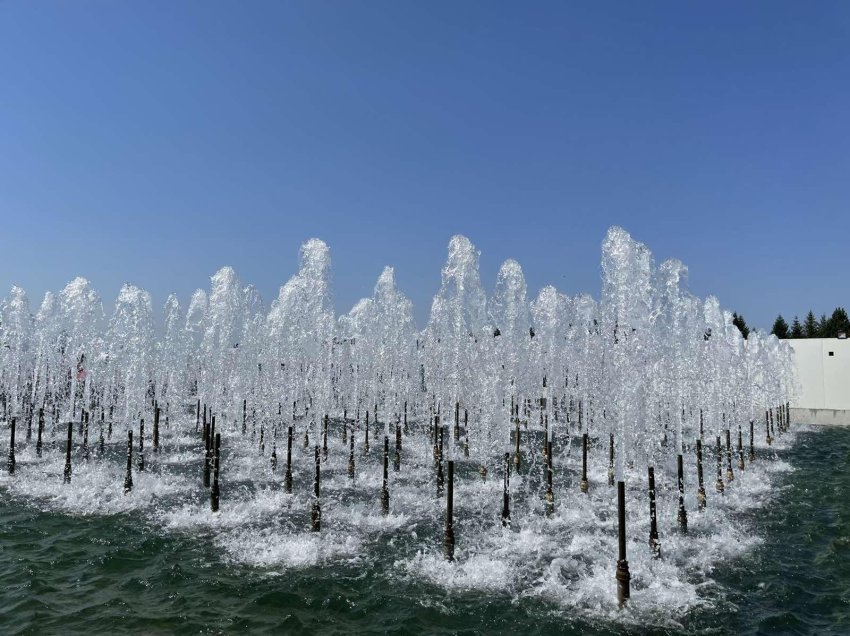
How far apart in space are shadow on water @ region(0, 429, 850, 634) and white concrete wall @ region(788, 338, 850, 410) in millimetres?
40459

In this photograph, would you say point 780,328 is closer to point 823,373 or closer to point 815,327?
point 815,327

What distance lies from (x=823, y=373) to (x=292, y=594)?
5453cm

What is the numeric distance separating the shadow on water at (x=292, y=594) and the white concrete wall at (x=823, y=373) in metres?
40.5

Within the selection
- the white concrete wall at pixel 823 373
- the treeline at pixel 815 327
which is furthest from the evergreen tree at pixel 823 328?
the white concrete wall at pixel 823 373

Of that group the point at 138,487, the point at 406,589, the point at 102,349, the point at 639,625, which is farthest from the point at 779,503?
the point at 102,349

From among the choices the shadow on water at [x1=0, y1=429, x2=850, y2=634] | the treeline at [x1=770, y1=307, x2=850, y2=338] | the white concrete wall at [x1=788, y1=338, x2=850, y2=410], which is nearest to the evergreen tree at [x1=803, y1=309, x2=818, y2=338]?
Result: the treeline at [x1=770, y1=307, x2=850, y2=338]

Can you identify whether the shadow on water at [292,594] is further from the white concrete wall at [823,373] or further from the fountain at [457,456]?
the white concrete wall at [823,373]

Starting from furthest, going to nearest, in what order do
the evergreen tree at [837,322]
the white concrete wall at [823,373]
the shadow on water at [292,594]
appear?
Answer: the evergreen tree at [837,322], the white concrete wall at [823,373], the shadow on water at [292,594]

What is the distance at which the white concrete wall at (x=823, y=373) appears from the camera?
48938 mm

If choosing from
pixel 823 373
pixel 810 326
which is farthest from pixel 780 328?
pixel 823 373

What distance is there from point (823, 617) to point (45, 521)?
20836mm

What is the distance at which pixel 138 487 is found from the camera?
2081 cm

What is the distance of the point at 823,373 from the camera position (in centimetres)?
5009

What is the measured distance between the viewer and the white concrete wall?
48938 millimetres
